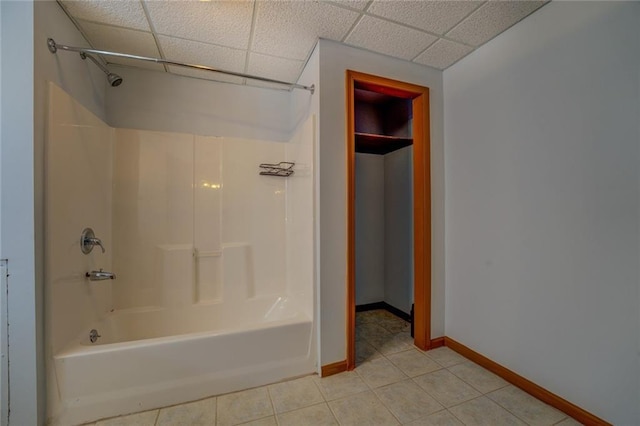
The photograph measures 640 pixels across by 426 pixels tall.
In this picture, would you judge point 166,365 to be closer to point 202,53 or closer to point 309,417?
point 309,417

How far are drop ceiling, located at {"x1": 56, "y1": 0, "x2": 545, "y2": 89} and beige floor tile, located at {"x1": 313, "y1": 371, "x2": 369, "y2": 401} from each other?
8.01 feet

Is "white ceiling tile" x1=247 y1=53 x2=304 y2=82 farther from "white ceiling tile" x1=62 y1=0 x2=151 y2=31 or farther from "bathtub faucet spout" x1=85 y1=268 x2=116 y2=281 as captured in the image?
"bathtub faucet spout" x1=85 y1=268 x2=116 y2=281

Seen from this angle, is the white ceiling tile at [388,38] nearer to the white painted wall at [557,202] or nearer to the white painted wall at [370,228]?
the white painted wall at [557,202]

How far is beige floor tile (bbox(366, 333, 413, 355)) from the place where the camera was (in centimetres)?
214

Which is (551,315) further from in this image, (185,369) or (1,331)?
Result: (1,331)

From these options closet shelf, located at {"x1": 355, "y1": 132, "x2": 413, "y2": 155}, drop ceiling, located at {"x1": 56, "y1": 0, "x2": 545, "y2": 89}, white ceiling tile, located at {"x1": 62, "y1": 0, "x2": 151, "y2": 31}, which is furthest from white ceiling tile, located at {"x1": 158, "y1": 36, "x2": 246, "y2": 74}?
closet shelf, located at {"x1": 355, "y1": 132, "x2": 413, "y2": 155}

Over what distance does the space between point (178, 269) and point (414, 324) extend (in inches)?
85.0

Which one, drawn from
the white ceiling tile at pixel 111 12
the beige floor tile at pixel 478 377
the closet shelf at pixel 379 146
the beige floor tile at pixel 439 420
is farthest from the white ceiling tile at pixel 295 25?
the beige floor tile at pixel 478 377

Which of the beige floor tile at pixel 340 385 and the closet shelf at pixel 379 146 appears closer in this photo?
the beige floor tile at pixel 340 385

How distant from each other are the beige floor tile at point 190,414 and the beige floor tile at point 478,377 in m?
1.66

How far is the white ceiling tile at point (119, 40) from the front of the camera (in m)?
1.70

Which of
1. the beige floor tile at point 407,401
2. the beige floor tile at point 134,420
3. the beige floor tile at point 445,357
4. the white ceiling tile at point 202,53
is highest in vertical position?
the white ceiling tile at point 202,53

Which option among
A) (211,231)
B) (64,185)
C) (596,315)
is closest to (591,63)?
(596,315)

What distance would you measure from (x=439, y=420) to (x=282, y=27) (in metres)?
2.62
